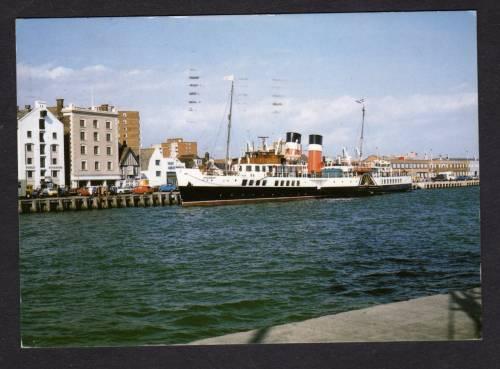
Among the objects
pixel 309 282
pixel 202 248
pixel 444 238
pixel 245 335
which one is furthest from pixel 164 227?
pixel 245 335

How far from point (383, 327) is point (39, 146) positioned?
4065 millimetres

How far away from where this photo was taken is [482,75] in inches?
177

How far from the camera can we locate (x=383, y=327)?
4.49m

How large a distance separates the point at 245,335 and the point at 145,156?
434cm

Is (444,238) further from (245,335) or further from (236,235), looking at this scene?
(245,335)

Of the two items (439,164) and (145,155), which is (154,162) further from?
(439,164)

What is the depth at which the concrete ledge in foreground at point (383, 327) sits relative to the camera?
172 inches

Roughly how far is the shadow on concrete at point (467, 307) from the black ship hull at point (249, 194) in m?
13.8

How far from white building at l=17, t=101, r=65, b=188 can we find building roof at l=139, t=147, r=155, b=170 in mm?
1156

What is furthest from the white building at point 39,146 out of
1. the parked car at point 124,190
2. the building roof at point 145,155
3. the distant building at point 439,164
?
the distant building at point 439,164

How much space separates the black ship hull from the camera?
19141 millimetres

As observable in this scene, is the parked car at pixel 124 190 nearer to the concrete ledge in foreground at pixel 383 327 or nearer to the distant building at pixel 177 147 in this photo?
the distant building at pixel 177 147

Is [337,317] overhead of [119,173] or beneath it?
beneath

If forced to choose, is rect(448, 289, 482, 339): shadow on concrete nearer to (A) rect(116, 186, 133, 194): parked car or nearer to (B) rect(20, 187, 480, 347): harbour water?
(B) rect(20, 187, 480, 347): harbour water
